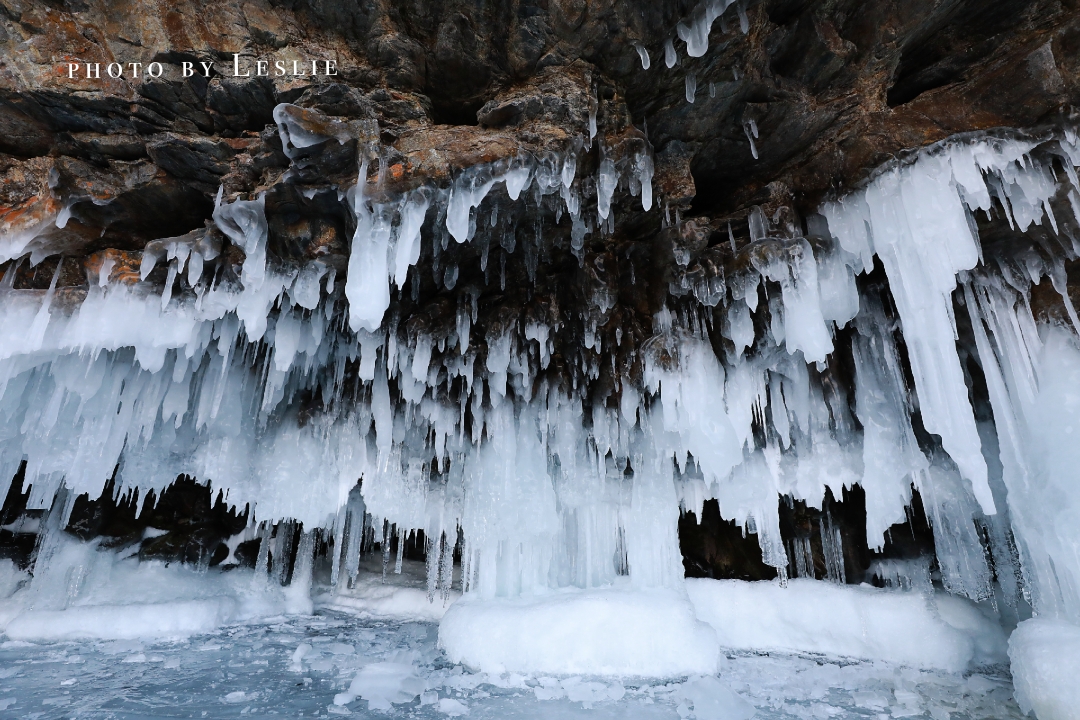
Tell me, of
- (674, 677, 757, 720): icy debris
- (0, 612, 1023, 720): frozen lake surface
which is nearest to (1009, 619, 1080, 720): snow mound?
(0, 612, 1023, 720): frozen lake surface

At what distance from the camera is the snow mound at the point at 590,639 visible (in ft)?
20.8

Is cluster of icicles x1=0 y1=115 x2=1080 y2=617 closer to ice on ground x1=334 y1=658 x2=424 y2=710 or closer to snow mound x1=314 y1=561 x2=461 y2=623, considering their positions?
snow mound x1=314 y1=561 x2=461 y2=623

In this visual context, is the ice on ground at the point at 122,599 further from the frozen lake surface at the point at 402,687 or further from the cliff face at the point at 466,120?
the cliff face at the point at 466,120

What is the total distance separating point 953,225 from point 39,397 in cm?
1099

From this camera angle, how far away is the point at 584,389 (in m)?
8.23

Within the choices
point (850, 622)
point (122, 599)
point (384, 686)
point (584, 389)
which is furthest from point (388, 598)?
point (850, 622)

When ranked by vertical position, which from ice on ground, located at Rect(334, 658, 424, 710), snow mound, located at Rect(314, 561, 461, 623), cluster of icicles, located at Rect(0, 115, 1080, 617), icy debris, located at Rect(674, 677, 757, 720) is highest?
cluster of icicles, located at Rect(0, 115, 1080, 617)

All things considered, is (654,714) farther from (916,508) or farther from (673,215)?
(916,508)

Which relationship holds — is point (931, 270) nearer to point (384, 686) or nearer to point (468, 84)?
point (468, 84)

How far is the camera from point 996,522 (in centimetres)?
752

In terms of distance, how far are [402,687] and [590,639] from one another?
2.25 meters

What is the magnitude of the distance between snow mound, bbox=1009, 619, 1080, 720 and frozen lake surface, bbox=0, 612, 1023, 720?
16.2 inches

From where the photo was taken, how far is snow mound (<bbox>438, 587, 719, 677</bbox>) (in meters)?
6.33

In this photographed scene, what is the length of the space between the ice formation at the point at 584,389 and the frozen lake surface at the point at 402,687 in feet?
1.97
